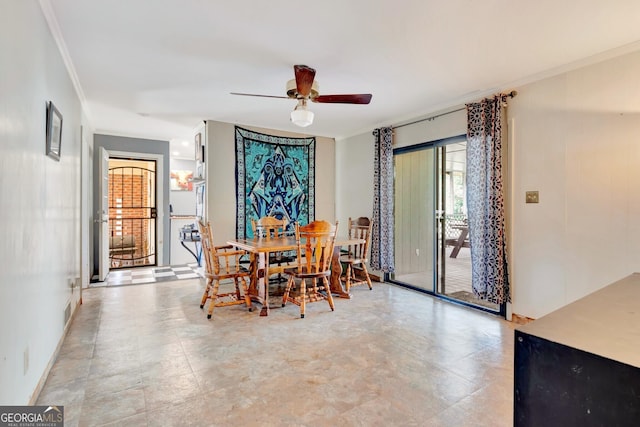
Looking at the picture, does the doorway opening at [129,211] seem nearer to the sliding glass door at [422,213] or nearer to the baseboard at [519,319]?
the sliding glass door at [422,213]

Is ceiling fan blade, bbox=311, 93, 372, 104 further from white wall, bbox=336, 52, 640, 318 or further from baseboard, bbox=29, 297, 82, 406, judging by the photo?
baseboard, bbox=29, 297, 82, 406

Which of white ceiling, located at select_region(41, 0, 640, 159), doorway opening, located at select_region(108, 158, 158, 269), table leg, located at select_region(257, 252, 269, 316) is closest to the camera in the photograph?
white ceiling, located at select_region(41, 0, 640, 159)

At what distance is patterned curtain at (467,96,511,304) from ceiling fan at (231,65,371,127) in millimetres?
1385

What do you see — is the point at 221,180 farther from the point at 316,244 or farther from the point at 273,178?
the point at 316,244

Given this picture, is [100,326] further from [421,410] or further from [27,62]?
[421,410]

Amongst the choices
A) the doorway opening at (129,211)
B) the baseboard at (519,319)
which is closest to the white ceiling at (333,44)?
the baseboard at (519,319)

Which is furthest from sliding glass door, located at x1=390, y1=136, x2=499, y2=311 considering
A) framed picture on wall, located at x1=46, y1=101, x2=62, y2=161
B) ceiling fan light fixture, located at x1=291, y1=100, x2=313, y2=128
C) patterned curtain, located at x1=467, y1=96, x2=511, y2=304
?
framed picture on wall, located at x1=46, y1=101, x2=62, y2=161

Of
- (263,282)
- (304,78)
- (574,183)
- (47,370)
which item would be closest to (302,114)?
(304,78)

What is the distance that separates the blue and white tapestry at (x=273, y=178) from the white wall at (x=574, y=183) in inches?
124

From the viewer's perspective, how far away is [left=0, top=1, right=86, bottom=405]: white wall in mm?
1413

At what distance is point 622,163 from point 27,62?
4.13m

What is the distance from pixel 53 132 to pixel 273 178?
3.11 metres

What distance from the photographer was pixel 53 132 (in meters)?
2.18

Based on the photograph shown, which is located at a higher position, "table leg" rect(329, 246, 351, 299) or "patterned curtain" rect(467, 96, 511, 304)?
"patterned curtain" rect(467, 96, 511, 304)
